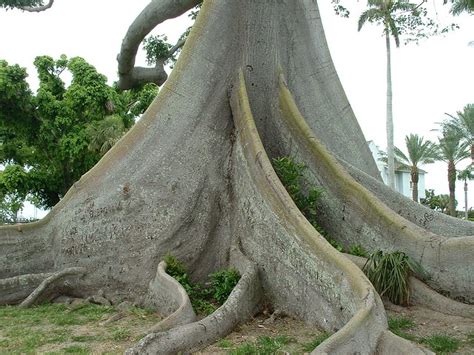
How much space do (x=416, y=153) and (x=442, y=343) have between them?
121 ft

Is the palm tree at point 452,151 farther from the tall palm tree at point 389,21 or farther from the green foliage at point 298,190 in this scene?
the green foliage at point 298,190

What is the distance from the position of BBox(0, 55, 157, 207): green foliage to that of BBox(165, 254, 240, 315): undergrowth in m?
16.4

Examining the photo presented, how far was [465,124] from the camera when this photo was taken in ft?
119

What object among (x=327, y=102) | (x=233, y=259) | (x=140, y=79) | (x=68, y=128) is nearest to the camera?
(x=233, y=259)

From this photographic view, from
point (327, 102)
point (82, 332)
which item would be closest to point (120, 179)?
point (82, 332)

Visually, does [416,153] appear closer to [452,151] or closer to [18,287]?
[452,151]

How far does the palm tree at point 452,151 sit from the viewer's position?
3741 cm

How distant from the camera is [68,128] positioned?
2592 centimetres

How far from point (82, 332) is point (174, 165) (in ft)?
9.36

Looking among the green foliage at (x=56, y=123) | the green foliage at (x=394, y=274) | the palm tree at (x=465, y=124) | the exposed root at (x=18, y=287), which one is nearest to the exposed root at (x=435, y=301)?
the green foliage at (x=394, y=274)

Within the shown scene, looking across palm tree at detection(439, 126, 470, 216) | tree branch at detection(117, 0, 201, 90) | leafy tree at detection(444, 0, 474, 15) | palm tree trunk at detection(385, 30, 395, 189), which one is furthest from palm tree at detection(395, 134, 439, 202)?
tree branch at detection(117, 0, 201, 90)

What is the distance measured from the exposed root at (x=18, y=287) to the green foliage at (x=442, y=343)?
5188 millimetres

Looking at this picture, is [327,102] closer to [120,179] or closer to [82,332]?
[120,179]

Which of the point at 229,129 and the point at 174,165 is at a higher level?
the point at 229,129
